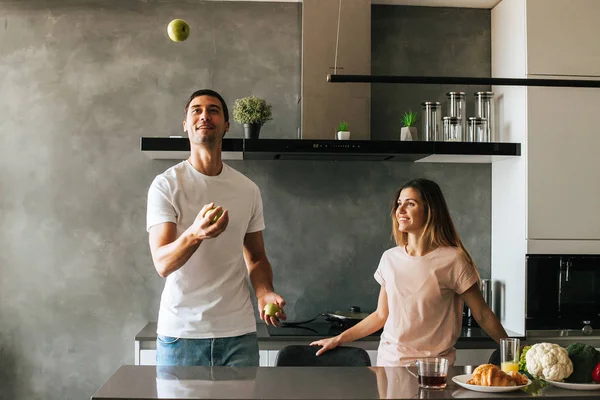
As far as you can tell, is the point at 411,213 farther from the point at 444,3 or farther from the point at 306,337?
the point at 444,3

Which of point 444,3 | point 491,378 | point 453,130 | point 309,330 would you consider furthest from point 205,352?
point 444,3

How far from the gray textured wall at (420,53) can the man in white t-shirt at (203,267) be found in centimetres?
179

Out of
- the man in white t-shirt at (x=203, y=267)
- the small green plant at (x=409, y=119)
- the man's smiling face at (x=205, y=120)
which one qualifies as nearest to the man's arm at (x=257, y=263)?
the man in white t-shirt at (x=203, y=267)

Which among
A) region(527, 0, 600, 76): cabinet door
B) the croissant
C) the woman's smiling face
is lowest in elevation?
the croissant

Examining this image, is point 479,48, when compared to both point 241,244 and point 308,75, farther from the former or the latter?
point 241,244

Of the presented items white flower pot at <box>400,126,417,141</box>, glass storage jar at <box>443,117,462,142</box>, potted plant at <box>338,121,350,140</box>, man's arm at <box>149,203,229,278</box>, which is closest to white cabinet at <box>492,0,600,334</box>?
glass storage jar at <box>443,117,462,142</box>

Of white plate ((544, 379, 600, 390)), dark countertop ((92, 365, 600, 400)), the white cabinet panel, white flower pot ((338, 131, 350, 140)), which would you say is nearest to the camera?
dark countertop ((92, 365, 600, 400))

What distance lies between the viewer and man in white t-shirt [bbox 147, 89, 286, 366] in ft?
8.50

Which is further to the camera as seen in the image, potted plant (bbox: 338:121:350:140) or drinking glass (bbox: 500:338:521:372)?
potted plant (bbox: 338:121:350:140)

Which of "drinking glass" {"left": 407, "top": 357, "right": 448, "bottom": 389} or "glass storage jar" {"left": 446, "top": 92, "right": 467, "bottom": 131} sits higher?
"glass storage jar" {"left": 446, "top": 92, "right": 467, "bottom": 131}

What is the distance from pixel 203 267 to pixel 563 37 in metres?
2.40

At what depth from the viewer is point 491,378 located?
6.98 ft

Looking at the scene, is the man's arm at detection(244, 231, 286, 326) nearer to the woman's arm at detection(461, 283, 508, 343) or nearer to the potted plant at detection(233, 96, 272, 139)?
the woman's arm at detection(461, 283, 508, 343)

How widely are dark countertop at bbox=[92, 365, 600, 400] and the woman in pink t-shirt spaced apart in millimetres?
383
